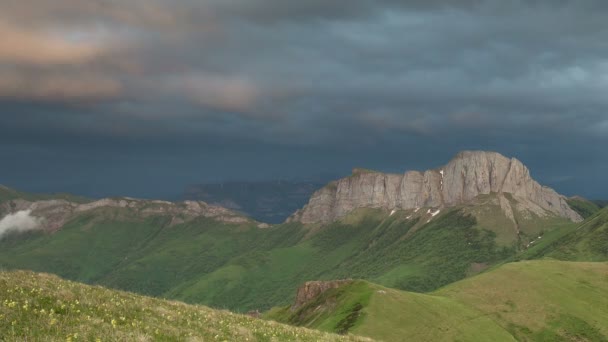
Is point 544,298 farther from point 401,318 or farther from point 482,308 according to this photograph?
point 401,318

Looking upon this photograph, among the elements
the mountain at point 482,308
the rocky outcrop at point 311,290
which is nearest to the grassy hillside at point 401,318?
the mountain at point 482,308

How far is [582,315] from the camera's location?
132625mm

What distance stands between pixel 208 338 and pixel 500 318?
120491 millimetres

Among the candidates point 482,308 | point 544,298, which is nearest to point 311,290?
point 482,308

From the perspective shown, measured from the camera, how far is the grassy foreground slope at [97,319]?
20.8 meters

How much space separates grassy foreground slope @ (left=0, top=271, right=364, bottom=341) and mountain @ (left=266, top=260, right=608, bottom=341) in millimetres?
80140

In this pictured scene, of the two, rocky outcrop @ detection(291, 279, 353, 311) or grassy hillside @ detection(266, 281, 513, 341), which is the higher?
grassy hillside @ detection(266, 281, 513, 341)

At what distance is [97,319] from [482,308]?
128m

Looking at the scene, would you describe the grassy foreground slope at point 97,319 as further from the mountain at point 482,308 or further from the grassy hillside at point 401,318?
the mountain at point 482,308

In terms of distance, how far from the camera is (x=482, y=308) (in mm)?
134000

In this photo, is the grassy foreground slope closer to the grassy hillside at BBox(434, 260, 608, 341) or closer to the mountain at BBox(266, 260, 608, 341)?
the mountain at BBox(266, 260, 608, 341)

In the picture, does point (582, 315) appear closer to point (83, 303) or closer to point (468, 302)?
point (468, 302)

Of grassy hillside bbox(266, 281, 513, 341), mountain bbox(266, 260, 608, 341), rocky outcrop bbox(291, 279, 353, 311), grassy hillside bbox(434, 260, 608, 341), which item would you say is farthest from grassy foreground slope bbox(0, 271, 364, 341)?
rocky outcrop bbox(291, 279, 353, 311)

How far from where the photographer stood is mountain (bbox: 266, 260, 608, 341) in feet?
369
